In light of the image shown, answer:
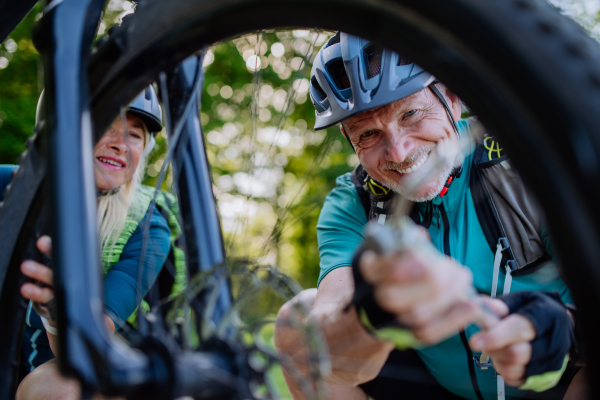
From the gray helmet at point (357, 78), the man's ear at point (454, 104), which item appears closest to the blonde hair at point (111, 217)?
the gray helmet at point (357, 78)

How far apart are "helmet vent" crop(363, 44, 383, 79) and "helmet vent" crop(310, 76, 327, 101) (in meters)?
0.20

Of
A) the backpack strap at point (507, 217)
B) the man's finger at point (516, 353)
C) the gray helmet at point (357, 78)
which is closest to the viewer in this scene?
the man's finger at point (516, 353)

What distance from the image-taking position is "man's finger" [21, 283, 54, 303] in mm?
893

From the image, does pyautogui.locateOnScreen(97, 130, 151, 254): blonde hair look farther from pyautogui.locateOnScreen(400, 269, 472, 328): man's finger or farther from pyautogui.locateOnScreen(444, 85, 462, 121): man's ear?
pyautogui.locateOnScreen(400, 269, 472, 328): man's finger

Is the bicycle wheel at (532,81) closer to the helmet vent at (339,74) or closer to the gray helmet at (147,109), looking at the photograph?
the helmet vent at (339,74)

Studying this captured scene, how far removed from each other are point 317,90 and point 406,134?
14.2 inches

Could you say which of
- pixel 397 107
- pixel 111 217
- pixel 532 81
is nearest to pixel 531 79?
pixel 532 81

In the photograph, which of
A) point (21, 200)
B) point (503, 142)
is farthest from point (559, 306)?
point (21, 200)

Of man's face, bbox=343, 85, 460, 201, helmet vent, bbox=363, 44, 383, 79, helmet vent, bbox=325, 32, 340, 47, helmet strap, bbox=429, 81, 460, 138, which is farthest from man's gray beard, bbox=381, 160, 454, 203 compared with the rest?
helmet vent, bbox=325, 32, 340, 47

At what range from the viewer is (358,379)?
1206 millimetres

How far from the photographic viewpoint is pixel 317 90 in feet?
5.16

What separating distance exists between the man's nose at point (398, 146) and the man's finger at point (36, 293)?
36.1 inches

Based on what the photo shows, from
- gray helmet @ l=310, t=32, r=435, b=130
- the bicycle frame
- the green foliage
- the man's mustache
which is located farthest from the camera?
the green foliage

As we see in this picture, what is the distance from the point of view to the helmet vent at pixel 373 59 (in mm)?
1358
